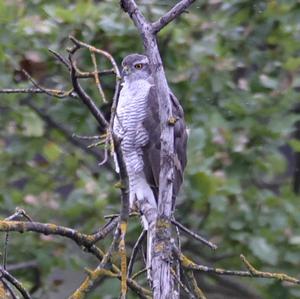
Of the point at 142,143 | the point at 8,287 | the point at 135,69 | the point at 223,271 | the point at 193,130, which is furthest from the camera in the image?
the point at 193,130

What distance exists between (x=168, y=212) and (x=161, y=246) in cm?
10

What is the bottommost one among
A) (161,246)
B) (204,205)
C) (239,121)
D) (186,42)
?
(161,246)

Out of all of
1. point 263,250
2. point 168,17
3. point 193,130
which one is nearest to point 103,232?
point 168,17

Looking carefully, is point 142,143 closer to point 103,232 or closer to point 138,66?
point 138,66

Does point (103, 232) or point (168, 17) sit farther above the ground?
point (168, 17)

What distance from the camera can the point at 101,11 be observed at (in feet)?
17.9

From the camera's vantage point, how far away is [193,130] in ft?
17.1

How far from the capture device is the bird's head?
15.0ft

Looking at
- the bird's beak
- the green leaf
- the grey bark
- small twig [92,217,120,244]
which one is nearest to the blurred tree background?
the green leaf

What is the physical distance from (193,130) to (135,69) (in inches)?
29.7

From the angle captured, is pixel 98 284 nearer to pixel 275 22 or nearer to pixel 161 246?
pixel 275 22

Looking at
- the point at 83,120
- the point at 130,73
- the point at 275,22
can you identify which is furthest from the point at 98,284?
the point at 275,22

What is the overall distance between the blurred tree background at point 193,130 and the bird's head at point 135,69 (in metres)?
0.66

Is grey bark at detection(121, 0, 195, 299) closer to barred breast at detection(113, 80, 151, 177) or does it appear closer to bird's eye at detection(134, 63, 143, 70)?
barred breast at detection(113, 80, 151, 177)
